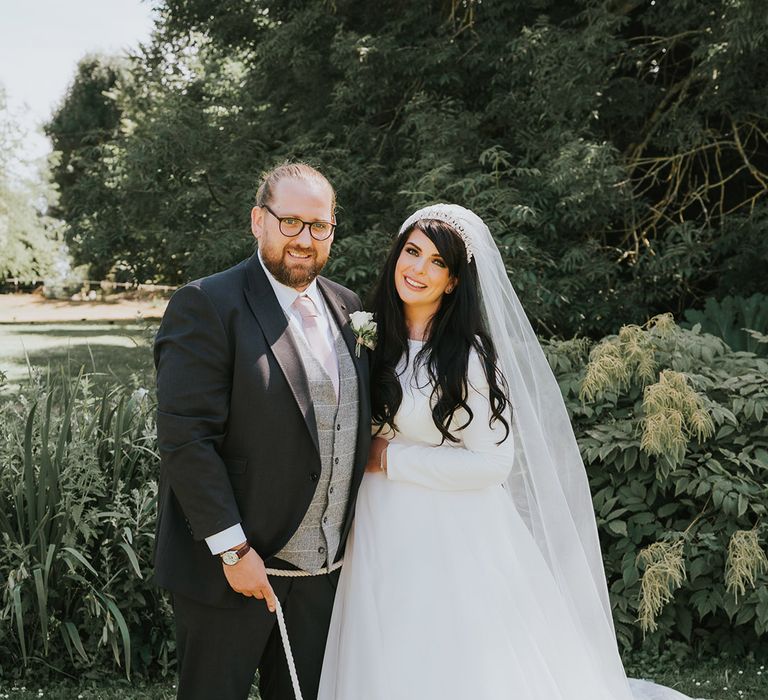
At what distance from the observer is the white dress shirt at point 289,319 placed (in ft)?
7.98

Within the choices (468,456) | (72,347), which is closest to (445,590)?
(468,456)

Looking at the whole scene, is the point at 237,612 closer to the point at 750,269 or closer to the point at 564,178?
the point at 564,178

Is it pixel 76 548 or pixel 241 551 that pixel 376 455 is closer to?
pixel 241 551

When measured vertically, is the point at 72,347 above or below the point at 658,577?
above

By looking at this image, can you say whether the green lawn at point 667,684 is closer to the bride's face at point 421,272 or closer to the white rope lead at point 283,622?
the white rope lead at point 283,622

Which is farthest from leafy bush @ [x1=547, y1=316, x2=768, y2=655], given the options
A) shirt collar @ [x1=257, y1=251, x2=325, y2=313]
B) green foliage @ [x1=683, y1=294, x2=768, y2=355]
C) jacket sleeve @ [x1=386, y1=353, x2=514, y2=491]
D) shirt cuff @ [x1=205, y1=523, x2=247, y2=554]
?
shirt cuff @ [x1=205, y1=523, x2=247, y2=554]

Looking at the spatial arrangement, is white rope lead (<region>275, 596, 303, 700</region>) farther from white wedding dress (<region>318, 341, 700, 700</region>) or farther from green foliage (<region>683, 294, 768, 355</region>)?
green foliage (<region>683, 294, 768, 355</region>)

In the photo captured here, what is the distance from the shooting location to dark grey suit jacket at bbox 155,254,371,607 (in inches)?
95.3

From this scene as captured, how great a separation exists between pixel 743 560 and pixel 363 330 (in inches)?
89.6

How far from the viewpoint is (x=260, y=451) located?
251 cm

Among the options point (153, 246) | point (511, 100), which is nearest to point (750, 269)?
point (511, 100)

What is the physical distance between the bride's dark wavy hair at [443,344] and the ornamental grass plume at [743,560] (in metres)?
1.68

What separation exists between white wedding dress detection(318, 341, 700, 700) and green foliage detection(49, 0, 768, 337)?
3777 millimetres

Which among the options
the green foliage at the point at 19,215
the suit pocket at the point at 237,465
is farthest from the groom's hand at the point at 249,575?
the green foliage at the point at 19,215
